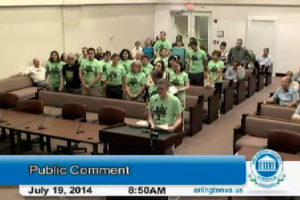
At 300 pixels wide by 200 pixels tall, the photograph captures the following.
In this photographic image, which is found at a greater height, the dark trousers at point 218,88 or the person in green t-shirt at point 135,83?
the person in green t-shirt at point 135,83

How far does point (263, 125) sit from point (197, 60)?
422 centimetres

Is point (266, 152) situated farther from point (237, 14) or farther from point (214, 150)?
point (237, 14)

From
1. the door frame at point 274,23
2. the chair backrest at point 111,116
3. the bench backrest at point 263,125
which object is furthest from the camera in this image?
the door frame at point 274,23

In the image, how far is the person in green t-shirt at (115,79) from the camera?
33.1 feet

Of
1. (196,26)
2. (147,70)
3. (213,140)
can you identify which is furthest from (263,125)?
(196,26)

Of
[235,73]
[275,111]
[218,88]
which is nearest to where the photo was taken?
[275,111]

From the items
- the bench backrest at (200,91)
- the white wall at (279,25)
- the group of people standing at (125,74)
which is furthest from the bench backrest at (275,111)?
the white wall at (279,25)

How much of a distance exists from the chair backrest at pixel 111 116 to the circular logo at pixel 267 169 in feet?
14.7

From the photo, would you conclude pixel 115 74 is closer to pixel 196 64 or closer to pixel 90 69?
pixel 90 69

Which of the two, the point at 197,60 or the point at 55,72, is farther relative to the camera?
the point at 197,60

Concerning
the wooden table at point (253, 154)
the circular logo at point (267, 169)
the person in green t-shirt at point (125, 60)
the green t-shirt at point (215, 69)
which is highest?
the person in green t-shirt at point (125, 60)

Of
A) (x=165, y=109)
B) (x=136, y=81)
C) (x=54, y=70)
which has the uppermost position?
(x=54, y=70)

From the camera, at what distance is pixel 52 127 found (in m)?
7.61

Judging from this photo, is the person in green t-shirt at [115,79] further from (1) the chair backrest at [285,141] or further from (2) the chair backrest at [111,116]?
(1) the chair backrest at [285,141]
